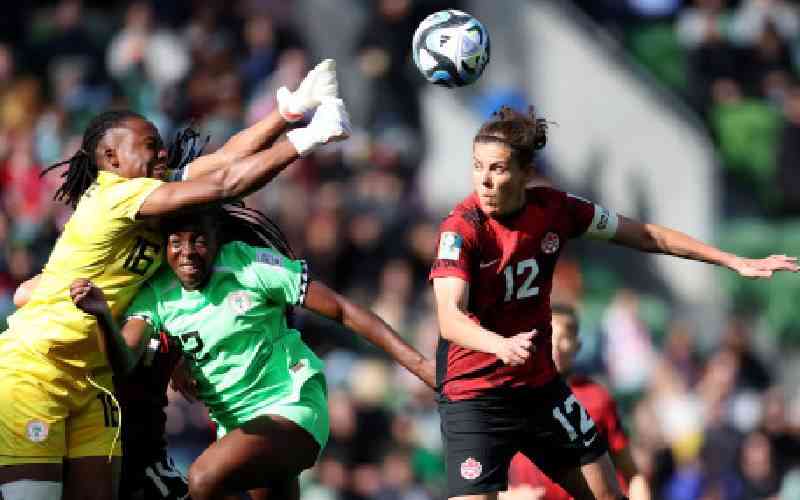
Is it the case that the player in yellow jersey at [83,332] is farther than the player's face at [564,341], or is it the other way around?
the player's face at [564,341]

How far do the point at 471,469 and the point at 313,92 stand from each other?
1.81 metres

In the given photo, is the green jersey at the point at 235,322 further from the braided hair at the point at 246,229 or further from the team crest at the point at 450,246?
the team crest at the point at 450,246

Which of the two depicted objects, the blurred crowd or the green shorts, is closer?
the green shorts

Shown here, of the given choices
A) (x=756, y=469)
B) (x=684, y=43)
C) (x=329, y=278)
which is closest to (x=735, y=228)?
(x=684, y=43)

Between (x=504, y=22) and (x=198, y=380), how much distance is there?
7472 millimetres

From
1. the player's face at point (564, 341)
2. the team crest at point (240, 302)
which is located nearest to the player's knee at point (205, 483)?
the team crest at point (240, 302)

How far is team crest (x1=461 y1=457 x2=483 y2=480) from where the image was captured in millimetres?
7262

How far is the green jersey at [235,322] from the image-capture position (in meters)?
7.25

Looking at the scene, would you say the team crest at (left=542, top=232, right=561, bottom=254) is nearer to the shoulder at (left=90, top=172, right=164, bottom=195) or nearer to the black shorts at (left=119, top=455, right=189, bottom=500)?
the shoulder at (left=90, top=172, right=164, bottom=195)

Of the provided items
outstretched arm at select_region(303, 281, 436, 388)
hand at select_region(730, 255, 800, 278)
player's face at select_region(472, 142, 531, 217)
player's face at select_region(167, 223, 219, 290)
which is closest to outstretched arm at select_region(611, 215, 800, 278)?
hand at select_region(730, 255, 800, 278)

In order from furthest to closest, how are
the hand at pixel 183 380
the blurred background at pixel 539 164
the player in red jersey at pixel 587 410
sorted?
the blurred background at pixel 539 164 → the player in red jersey at pixel 587 410 → the hand at pixel 183 380

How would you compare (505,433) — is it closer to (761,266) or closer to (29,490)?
(761,266)

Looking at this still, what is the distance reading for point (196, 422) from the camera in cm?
1206

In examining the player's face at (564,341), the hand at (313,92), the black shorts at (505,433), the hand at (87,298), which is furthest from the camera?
the player's face at (564,341)
